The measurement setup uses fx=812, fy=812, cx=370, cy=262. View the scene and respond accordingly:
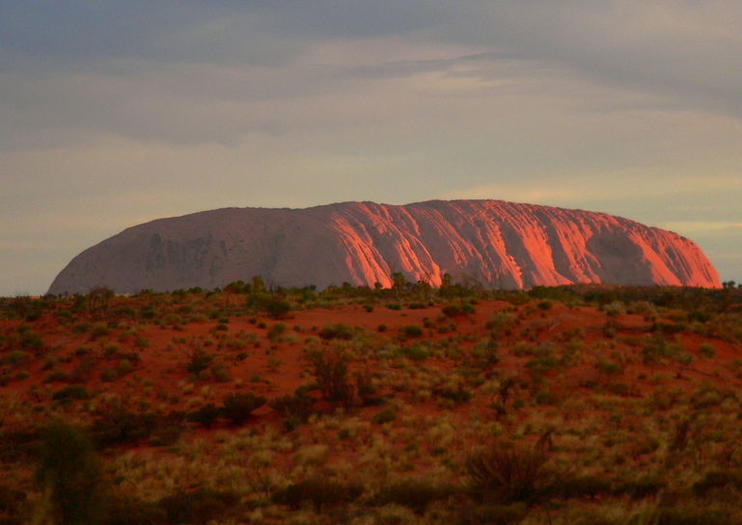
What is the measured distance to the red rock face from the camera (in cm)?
10219

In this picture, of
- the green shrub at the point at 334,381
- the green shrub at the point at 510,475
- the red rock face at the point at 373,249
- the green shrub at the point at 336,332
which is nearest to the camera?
the green shrub at the point at 510,475

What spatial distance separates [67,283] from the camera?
11106 cm

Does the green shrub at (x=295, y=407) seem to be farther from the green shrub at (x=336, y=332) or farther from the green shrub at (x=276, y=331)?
the green shrub at (x=336, y=332)

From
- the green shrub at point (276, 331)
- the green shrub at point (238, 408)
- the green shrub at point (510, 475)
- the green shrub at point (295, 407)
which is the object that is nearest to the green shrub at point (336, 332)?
the green shrub at point (276, 331)

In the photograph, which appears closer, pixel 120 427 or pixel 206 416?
pixel 120 427

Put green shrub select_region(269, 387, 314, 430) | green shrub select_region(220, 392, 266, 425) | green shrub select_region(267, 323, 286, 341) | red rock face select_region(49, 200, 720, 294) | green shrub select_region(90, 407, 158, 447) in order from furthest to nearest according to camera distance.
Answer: red rock face select_region(49, 200, 720, 294), green shrub select_region(267, 323, 286, 341), green shrub select_region(220, 392, 266, 425), green shrub select_region(269, 387, 314, 430), green shrub select_region(90, 407, 158, 447)

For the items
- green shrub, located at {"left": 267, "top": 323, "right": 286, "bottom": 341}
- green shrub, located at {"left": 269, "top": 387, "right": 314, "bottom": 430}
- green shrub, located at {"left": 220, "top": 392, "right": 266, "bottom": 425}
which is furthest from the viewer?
green shrub, located at {"left": 267, "top": 323, "right": 286, "bottom": 341}

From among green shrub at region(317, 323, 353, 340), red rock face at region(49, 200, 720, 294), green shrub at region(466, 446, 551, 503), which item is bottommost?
green shrub at region(466, 446, 551, 503)

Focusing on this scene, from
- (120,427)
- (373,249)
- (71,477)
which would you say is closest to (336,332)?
(120,427)

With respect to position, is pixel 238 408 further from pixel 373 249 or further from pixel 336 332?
pixel 373 249

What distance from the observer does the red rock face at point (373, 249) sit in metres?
102

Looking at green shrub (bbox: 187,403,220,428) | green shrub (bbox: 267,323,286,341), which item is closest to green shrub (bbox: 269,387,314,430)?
green shrub (bbox: 187,403,220,428)

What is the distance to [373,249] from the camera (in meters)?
106

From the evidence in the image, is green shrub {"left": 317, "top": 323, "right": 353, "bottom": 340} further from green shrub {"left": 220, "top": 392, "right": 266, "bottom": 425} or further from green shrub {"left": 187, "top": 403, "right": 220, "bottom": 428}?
green shrub {"left": 187, "top": 403, "right": 220, "bottom": 428}
